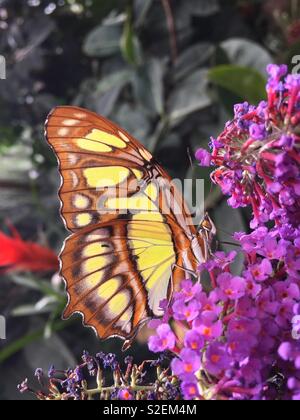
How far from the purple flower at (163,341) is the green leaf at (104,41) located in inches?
50.9

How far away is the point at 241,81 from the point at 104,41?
1.72 feet

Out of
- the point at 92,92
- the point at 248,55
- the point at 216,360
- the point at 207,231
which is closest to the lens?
the point at 216,360

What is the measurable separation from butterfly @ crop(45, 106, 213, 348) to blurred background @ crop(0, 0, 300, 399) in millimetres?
596

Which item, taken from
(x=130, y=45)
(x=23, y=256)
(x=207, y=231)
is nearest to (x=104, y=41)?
(x=130, y=45)

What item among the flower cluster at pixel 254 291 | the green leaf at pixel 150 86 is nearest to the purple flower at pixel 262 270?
the flower cluster at pixel 254 291

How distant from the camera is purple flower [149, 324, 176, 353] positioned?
26.7 inches

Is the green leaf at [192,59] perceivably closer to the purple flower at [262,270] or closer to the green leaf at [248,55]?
the green leaf at [248,55]

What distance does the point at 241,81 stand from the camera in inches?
58.6

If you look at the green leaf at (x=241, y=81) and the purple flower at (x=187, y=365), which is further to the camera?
the green leaf at (x=241, y=81)

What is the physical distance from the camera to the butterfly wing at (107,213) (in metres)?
0.92

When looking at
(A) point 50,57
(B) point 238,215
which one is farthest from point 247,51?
(A) point 50,57

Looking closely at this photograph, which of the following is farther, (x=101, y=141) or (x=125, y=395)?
(x=101, y=141)

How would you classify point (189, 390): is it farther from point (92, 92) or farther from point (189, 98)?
point (92, 92)

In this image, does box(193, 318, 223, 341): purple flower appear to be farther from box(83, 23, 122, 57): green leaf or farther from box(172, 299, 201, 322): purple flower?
box(83, 23, 122, 57): green leaf
